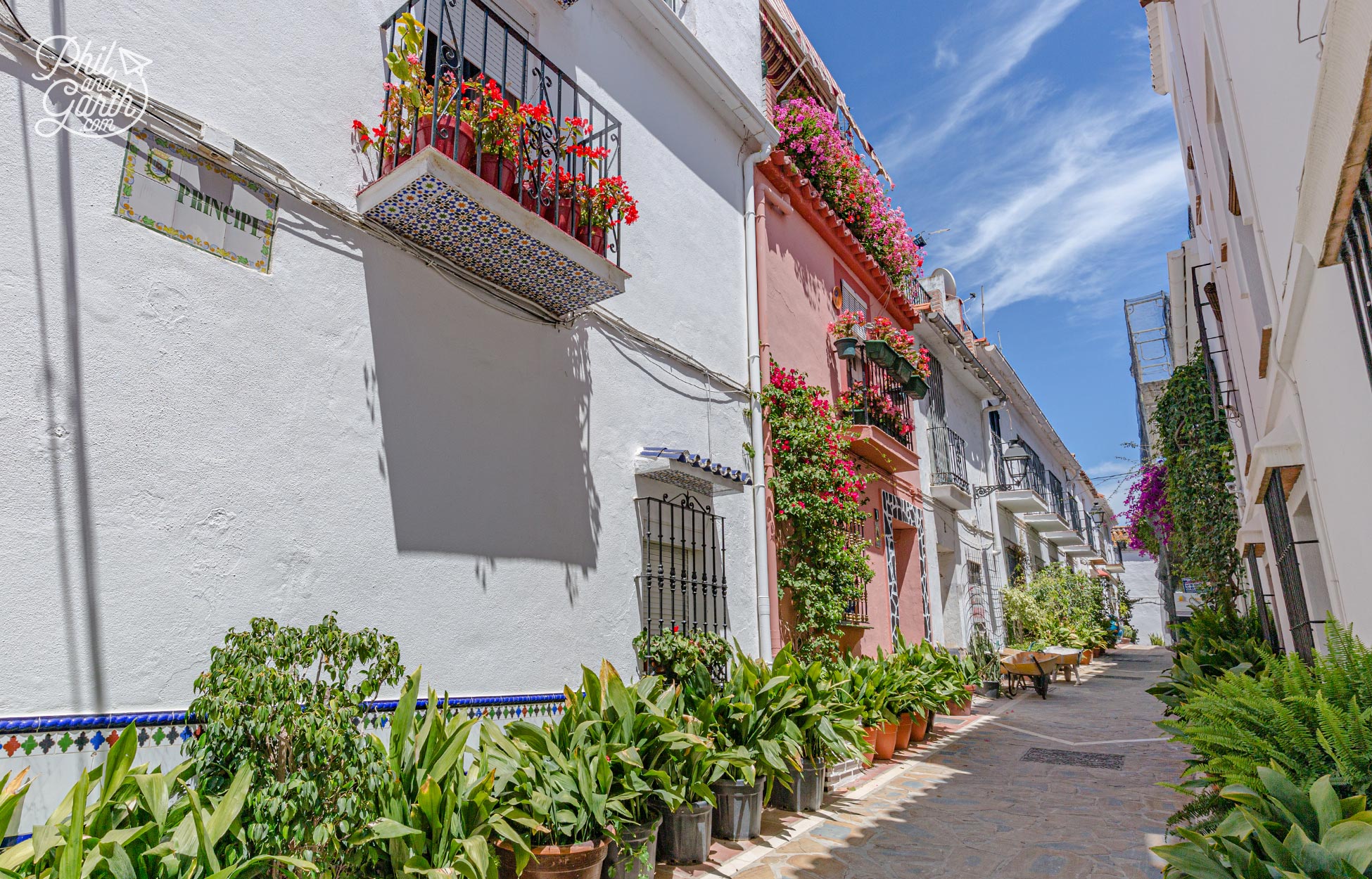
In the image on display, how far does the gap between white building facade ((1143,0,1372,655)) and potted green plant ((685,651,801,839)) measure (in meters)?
3.02

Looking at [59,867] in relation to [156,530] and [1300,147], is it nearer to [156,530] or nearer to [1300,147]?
[156,530]

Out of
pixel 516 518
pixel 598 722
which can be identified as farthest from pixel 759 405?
pixel 598 722

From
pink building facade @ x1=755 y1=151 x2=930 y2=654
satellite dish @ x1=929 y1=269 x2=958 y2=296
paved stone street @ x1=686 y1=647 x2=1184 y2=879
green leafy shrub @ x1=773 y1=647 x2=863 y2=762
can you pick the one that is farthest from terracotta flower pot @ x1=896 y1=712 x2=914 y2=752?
satellite dish @ x1=929 y1=269 x2=958 y2=296

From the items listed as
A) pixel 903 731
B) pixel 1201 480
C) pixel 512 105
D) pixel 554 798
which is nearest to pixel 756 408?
pixel 903 731

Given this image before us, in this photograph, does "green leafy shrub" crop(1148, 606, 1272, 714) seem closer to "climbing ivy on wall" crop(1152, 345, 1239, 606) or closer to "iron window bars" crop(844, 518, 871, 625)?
"climbing ivy on wall" crop(1152, 345, 1239, 606)

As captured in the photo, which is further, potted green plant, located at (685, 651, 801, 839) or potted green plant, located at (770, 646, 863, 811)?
potted green plant, located at (770, 646, 863, 811)

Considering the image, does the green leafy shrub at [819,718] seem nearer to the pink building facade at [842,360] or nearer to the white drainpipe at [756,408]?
the white drainpipe at [756,408]

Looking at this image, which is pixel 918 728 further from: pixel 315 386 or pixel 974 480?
pixel 974 480

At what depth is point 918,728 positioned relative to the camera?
8156mm

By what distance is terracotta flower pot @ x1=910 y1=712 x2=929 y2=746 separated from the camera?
26.1 feet

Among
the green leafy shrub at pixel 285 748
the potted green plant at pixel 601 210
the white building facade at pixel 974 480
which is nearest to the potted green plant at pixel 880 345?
the white building facade at pixel 974 480

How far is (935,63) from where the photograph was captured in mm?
8953

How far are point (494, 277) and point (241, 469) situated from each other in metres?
1.93

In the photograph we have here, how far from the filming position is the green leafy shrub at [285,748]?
2.75m
